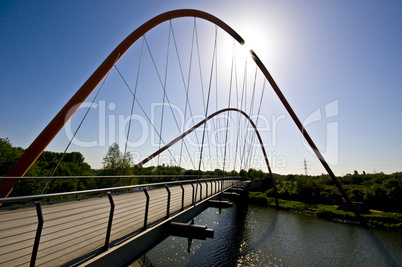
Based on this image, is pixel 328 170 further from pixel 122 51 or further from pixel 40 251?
pixel 40 251

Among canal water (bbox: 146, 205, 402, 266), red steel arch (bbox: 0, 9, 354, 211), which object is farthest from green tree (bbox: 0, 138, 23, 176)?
red steel arch (bbox: 0, 9, 354, 211)

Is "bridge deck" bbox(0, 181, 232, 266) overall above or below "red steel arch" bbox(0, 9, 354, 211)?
below

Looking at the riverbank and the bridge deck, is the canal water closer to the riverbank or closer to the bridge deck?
the riverbank

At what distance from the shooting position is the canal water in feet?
52.6

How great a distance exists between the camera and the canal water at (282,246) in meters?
16.0

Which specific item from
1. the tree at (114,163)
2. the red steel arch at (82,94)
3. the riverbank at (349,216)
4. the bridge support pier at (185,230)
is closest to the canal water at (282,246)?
the riverbank at (349,216)

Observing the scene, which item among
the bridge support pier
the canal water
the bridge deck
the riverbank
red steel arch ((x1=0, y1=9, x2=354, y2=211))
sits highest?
red steel arch ((x1=0, y1=9, x2=354, y2=211))

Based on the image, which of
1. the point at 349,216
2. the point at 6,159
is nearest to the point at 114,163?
the point at 6,159

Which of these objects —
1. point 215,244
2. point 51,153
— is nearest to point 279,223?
point 215,244

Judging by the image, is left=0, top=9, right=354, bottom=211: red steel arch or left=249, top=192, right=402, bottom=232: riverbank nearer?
left=0, top=9, right=354, bottom=211: red steel arch

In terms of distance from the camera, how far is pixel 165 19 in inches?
556

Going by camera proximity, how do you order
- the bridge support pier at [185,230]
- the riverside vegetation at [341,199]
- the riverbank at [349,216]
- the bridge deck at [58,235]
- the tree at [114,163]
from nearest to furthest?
the bridge deck at [58,235] → the bridge support pier at [185,230] → the riverbank at [349,216] → the riverside vegetation at [341,199] → the tree at [114,163]

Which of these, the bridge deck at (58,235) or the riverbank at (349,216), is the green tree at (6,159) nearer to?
the bridge deck at (58,235)

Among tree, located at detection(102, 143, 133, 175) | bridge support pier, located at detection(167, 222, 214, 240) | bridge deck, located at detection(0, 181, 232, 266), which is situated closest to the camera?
bridge deck, located at detection(0, 181, 232, 266)
